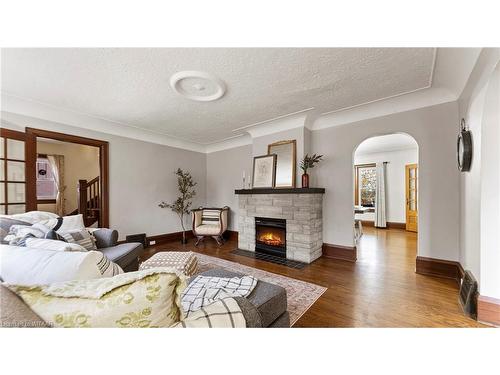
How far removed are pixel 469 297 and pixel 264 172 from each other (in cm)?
282

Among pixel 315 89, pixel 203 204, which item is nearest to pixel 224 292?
pixel 315 89

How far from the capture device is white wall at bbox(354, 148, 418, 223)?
5889 mm

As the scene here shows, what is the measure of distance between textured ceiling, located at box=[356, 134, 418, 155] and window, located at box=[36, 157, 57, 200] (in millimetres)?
7654

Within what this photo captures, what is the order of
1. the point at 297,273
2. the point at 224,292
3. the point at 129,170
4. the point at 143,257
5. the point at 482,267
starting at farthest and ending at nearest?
the point at 129,170 → the point at 143,257 → the point at 297,273 → the point at 482,267 → the point at 224,292

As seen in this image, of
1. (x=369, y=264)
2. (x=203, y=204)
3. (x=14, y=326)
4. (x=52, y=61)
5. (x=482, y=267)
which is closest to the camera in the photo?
(x=14, y=326)

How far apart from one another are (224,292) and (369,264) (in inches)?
103

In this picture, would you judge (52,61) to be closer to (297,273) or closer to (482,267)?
(297,273)

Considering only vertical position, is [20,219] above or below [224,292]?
above

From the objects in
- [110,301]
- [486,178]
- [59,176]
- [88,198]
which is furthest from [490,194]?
[59,176]

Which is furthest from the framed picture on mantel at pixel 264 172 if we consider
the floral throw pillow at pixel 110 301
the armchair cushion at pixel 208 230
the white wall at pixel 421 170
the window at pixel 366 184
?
the window at pixel 366 184

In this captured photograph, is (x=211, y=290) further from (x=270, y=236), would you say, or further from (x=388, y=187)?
(x=388, y=187)

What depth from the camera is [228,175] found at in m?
4.81
